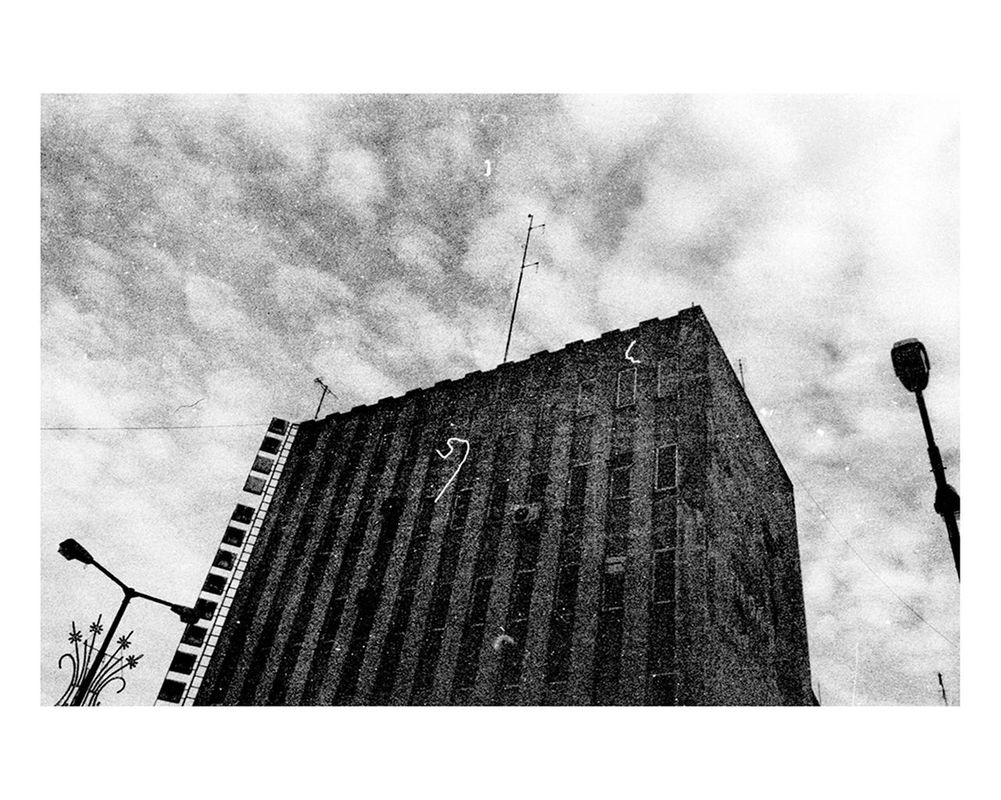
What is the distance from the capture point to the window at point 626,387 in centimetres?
1905

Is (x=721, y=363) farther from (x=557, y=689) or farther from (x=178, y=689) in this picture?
(x=178, y=689)

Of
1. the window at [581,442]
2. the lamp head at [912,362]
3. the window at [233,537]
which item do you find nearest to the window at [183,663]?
the window at [233,537]

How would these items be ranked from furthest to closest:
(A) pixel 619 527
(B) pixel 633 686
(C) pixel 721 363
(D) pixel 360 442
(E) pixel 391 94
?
(D) pixel 360 442 < (C) pixel 721 363 < (A) pixel 619 527 < (B) pixel 633 686 < (E) pixel 391 94

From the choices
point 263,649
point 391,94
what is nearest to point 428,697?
point 263,649

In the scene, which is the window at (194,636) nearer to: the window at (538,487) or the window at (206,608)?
the window at (206,608)

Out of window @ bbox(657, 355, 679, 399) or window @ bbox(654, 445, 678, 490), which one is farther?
window @ bbox(657, 355, 679, 399)

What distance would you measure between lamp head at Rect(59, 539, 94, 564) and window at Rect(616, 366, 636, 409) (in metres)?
12.7

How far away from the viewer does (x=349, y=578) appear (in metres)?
21.5

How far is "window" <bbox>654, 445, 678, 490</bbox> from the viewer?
56.1 ft

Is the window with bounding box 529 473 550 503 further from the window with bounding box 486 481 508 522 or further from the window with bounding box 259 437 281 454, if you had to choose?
the window with bounding box 259 437 281 454

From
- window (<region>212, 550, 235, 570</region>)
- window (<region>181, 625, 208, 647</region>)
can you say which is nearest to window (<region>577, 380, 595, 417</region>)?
window (<region>212, 550, 235, 570</region>)

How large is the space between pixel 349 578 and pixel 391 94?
15.0 m

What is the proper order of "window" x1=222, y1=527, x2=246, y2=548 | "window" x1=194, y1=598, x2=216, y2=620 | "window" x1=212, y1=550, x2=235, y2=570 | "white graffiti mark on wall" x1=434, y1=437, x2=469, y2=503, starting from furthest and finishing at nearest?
1. "window" x1=222, y1=527, x2=246, y2=548
2. "window" x1=212, y1=550, x2=235, y2=570
3. "window" x1=194, y1=598, x2=216, y2=620
4. "white graffiti mark on wall" x1=434, y1=437, x2=469, y2=503

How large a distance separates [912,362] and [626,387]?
1195cm
